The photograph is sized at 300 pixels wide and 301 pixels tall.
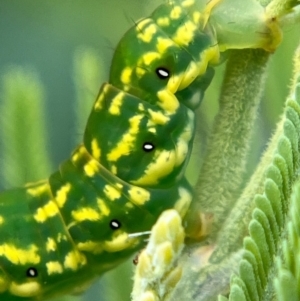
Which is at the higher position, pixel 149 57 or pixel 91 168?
pixel 149 57

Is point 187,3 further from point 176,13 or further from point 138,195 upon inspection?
point 138,195

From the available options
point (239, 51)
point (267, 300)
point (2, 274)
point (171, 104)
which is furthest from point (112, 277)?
point (267, 300)

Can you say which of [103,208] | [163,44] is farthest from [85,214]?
[163,44]

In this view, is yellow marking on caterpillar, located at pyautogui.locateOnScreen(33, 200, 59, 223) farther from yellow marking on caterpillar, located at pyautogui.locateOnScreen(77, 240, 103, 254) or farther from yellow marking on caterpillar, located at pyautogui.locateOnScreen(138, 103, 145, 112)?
yellow marking on caterpillar, located at pyautogui.locateOnScreen(138, 103, 145, 112)

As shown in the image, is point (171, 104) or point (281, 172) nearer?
point (281, 172)

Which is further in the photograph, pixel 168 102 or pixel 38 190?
pixel 38 190

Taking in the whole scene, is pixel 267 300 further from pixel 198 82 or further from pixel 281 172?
pixel 198 82
